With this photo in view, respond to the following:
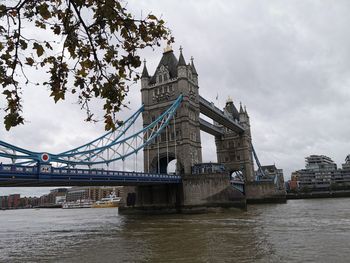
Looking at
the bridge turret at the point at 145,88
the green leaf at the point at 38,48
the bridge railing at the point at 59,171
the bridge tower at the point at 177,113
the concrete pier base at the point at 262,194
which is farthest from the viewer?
the concrete pier base at the point at 262,194

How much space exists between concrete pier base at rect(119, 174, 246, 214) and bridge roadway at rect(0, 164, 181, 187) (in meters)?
3.08

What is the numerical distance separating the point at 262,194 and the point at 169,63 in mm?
29241

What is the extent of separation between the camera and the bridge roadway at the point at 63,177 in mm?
22748

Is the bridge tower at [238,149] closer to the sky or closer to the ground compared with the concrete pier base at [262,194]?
closer to the sky

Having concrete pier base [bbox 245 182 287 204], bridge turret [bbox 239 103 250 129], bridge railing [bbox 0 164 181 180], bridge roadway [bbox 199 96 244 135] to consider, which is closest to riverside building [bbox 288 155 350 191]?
bridge turret [bbox 239 103 250 129]

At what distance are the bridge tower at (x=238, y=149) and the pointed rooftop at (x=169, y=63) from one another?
78.4 ft

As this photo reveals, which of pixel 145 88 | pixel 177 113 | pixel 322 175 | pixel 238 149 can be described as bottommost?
pixel 322 175

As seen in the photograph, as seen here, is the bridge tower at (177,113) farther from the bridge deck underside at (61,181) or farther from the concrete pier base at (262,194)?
the concrete pier base at (262,194)

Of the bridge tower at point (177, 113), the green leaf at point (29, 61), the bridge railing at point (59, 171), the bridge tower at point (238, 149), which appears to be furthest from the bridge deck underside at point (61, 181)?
the bridge tower at point (238, 149)

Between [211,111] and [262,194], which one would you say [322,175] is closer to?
[262,194]

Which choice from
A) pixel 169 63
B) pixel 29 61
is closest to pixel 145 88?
pixel 169 63

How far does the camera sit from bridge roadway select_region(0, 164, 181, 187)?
22.7 m

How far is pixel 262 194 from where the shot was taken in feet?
201

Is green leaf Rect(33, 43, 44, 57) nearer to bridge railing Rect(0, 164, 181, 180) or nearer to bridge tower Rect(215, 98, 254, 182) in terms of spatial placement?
bridge railing Rect(0, 164, 181, 180)
